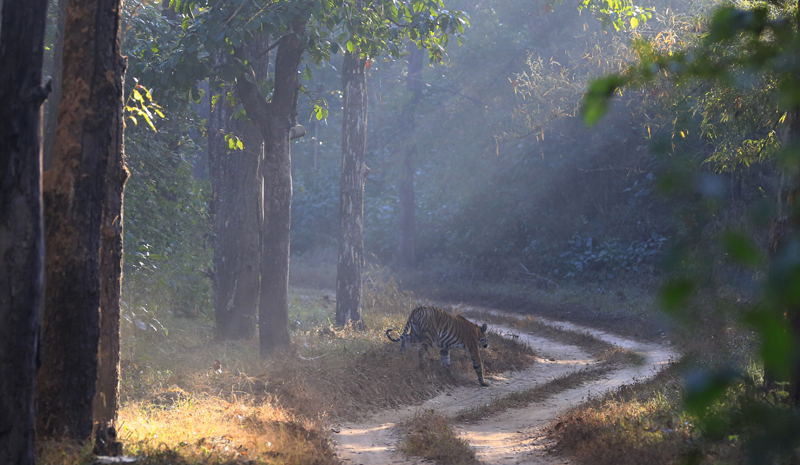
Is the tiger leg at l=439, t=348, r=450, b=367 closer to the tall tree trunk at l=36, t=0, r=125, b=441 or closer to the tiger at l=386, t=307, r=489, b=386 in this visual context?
the tiger at l=386, t=307, r=489, b=386

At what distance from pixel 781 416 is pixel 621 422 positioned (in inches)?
235

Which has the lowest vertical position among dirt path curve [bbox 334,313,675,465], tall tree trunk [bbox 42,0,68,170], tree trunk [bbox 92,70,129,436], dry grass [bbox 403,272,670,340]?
dirt path curve [bbox 334,313,675,465]

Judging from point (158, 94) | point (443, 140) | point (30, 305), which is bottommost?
point (30, 305)

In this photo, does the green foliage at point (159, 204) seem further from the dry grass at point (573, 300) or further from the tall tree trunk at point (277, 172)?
the dry grass at point (573, 300)

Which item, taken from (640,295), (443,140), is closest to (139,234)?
(640,295)

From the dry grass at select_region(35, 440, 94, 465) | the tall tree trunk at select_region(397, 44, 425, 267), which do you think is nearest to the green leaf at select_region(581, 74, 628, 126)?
the dry grass at select_region(35, 440, 94, 465)

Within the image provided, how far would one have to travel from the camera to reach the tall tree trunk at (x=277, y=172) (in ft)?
36.9

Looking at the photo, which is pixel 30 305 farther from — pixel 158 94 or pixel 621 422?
pixel 158 94

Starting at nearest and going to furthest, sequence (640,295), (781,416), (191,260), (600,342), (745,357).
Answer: (781,416) < (745,357) < (191,260) < (600,342) < (640,295)

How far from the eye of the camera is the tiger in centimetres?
1152

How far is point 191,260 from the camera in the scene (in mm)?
13539

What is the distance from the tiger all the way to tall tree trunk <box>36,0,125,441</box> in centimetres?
731

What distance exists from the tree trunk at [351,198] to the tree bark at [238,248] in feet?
11.5

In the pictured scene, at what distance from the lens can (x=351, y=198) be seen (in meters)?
16.4
